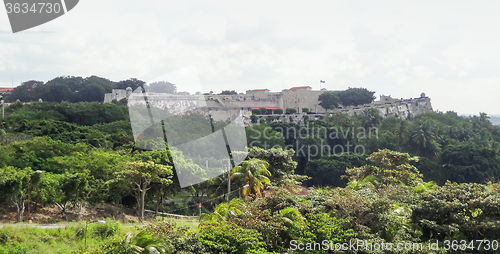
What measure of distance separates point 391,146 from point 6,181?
136 feet

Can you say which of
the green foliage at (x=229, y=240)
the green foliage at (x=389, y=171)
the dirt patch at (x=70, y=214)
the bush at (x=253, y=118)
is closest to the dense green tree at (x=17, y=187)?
the dirt patch at (x=70, y=214)

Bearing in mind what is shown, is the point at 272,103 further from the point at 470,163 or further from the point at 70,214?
the point at 70,214

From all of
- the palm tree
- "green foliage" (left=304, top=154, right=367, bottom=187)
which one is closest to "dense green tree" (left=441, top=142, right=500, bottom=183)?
"green foliage" (left=304, top=154, right=367, bottom=187)

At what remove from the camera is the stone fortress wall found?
209ft

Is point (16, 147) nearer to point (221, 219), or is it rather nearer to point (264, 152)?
point (264, 152)

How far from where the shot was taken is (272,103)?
255 ft

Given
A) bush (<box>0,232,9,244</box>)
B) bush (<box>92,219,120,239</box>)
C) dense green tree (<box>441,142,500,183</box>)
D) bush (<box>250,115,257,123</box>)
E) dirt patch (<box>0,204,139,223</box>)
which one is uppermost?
bush (<box>250,115,257,123</box>)

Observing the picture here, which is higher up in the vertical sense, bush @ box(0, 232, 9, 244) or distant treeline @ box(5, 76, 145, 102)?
distant treeline @ box(5, 76, 145, 102)

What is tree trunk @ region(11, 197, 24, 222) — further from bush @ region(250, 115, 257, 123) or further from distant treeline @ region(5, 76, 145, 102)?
distant treeline @ region(5, 76, 145, 102)

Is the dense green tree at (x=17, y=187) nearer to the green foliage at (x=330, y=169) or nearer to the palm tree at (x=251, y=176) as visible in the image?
the palm tree at (x=251, y=176)

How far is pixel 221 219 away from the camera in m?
12.1

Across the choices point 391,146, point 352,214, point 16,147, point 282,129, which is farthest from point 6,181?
point 391,146

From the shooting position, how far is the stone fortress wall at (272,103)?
6371 cm

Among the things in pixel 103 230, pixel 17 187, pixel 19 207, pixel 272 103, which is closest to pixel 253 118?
pixel 272 103
